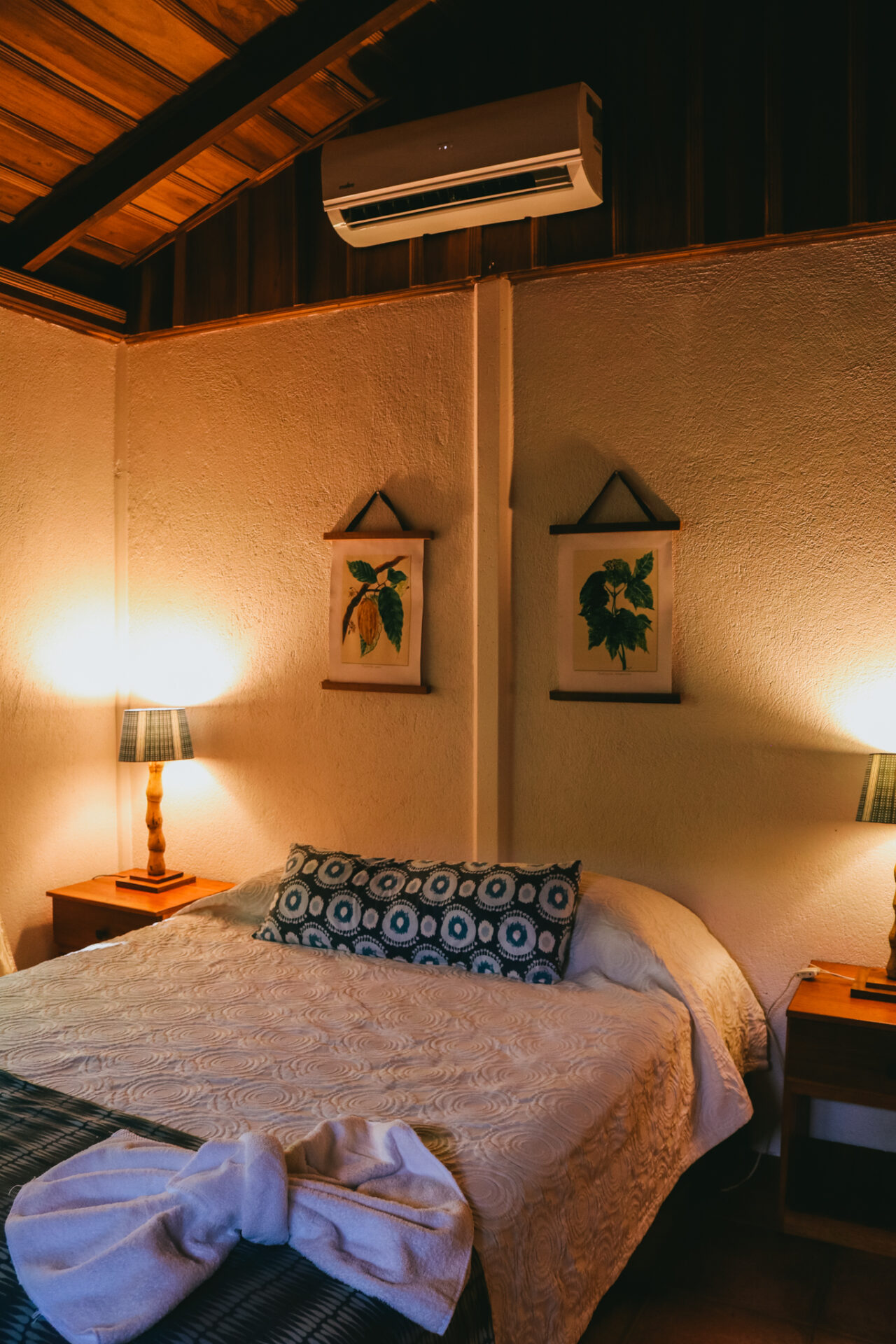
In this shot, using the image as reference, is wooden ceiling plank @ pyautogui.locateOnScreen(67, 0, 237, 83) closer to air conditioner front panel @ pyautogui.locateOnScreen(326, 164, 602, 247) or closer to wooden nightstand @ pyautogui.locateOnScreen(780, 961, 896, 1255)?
air conditioner front panel @ pyautogui.locateOnScreen(326, 164, 602, 247)

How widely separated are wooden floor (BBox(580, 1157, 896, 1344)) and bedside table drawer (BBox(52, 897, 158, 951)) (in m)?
1.81

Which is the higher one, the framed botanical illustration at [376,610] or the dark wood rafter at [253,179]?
the dark wood rafter at [253,179]

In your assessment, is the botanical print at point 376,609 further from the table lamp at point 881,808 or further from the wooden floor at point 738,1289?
the wooden floor at point 738,1289

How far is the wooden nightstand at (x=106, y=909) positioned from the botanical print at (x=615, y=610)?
1.44 meters

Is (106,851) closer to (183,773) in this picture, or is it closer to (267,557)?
(183,773)

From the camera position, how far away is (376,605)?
340 cm

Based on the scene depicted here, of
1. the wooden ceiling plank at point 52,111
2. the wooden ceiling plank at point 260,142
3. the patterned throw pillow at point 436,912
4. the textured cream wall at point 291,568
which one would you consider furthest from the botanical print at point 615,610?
the wooden ceiling plank at point 52,111

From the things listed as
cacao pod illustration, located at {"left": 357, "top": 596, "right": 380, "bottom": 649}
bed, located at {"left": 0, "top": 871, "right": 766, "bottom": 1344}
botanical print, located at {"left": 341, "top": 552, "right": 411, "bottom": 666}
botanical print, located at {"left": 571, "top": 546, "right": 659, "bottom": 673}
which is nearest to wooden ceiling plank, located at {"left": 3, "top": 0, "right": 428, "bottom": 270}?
botanical print, located at {"left": 341, "top": 552, "right": 411, "bottom": 666}

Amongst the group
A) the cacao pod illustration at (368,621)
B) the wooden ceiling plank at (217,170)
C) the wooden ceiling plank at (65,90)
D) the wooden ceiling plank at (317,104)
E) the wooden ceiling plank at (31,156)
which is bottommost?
the cacao pod illustration at (368,621)

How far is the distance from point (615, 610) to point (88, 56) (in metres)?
2.16

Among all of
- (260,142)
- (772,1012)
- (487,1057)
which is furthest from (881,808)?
(260,142)

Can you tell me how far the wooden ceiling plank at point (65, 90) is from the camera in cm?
278

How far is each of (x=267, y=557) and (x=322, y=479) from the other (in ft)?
1.18

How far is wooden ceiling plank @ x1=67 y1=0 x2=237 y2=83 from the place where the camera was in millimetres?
2691
